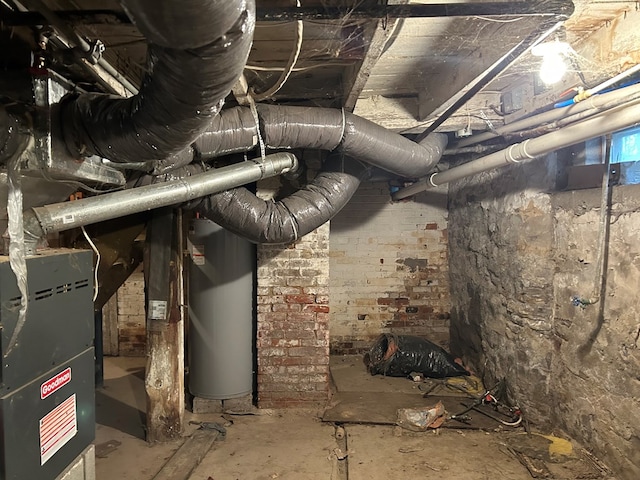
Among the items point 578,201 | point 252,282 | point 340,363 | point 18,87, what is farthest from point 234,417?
point 578,201

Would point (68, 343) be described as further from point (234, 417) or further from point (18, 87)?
point (234, 417)

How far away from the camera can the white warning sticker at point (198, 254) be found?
9.64 feet

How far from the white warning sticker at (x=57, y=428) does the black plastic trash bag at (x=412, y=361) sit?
2.74 meters

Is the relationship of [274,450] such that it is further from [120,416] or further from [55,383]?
[55,383]

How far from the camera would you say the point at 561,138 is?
1964 mm

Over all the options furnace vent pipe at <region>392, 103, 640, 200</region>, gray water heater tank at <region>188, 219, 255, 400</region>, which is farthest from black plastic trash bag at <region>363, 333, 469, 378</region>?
furnace vent pipe at <region>392, 103, 640, 200</region>

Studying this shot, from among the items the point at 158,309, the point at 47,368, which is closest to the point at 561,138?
the point at 47,368

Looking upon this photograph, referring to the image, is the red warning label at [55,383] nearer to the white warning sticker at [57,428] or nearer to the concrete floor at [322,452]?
the white warning sticker at [57,428]

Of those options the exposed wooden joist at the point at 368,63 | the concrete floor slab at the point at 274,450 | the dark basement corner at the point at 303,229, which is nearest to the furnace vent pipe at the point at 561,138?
the dark basement corner at the point at 303,229

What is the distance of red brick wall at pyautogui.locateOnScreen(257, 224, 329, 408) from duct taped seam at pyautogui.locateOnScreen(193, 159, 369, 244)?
432 millimetres

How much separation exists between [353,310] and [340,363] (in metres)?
0.57

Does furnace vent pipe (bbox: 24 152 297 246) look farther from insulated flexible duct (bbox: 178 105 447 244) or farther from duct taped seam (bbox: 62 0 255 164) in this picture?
duct taped seam (bbox: 62 0 255 164)

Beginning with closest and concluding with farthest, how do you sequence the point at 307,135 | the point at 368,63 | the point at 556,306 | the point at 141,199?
1. the point at 368,63
2. the point at 141,199
3. the point at 307,135
4. the point at 556,306

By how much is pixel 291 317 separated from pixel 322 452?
919 mm
